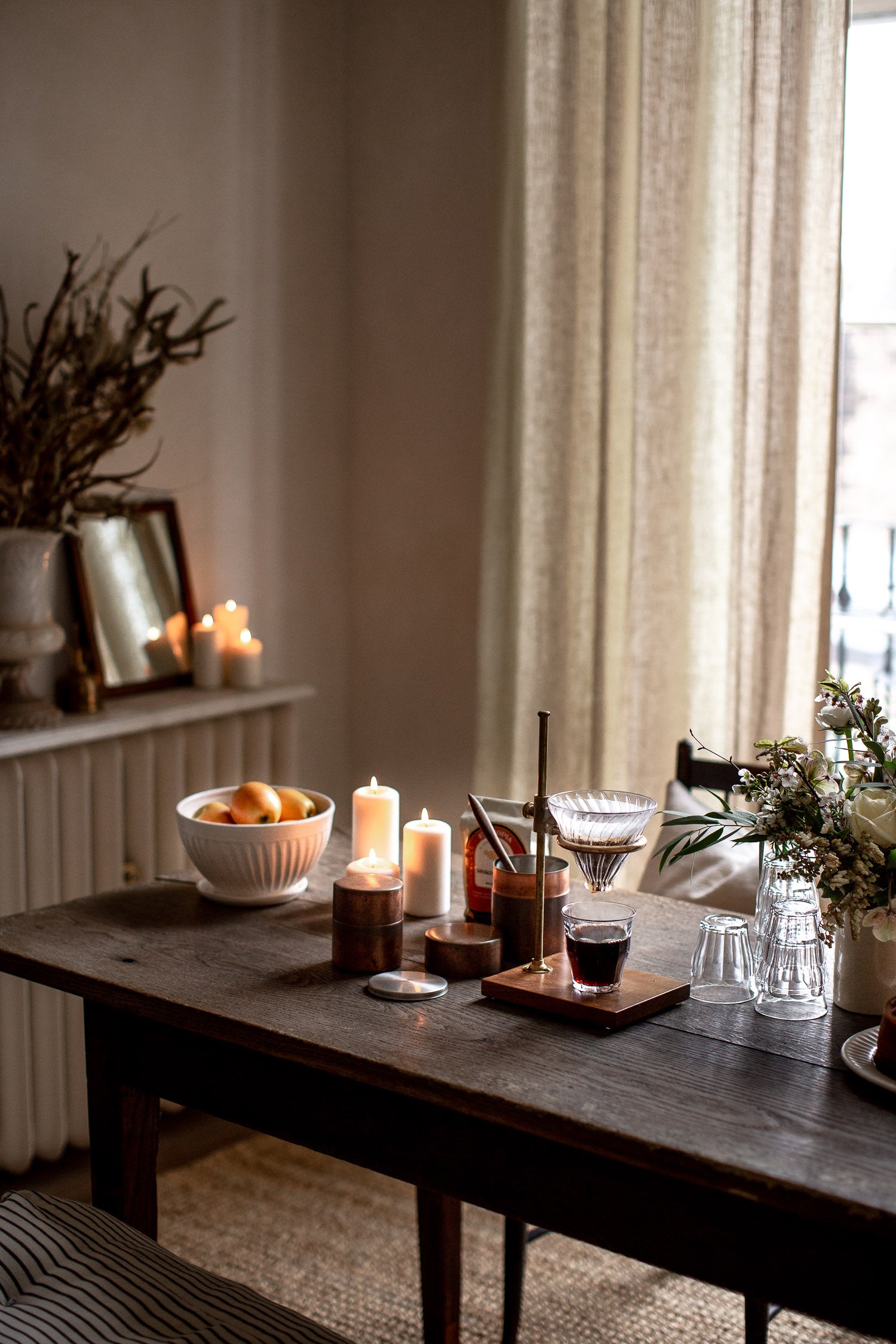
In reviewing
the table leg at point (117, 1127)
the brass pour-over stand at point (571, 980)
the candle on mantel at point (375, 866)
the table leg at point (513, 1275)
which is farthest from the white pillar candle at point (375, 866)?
the table leg at point (513, 1275)

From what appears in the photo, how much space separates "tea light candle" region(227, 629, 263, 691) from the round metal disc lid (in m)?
1.28

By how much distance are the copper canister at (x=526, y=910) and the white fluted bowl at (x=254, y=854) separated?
1.00ft

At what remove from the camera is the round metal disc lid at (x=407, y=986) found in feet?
4.81

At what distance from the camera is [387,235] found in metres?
3.04

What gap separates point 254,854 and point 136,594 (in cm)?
105

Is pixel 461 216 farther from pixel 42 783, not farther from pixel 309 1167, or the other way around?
pixel 309 1167

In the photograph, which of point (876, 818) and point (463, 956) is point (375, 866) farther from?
point (876, 818)

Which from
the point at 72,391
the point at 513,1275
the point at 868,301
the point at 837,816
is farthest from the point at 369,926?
the point at 868,301

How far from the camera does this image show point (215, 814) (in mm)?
1782

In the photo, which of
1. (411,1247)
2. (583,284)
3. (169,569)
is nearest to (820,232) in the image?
(583,284)

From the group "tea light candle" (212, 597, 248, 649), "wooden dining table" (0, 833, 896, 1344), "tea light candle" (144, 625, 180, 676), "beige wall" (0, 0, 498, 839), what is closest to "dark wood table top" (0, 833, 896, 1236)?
"wooden dining table" (0, 833, 896, 1344)

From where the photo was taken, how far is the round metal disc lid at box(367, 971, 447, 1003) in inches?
57.7

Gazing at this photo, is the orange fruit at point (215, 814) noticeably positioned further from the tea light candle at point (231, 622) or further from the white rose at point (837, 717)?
the tea light candle at point (231, 622)

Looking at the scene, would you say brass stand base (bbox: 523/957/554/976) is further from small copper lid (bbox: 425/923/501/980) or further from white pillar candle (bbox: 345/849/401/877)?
white pillar candle (bbox: 345/849/401/877)
